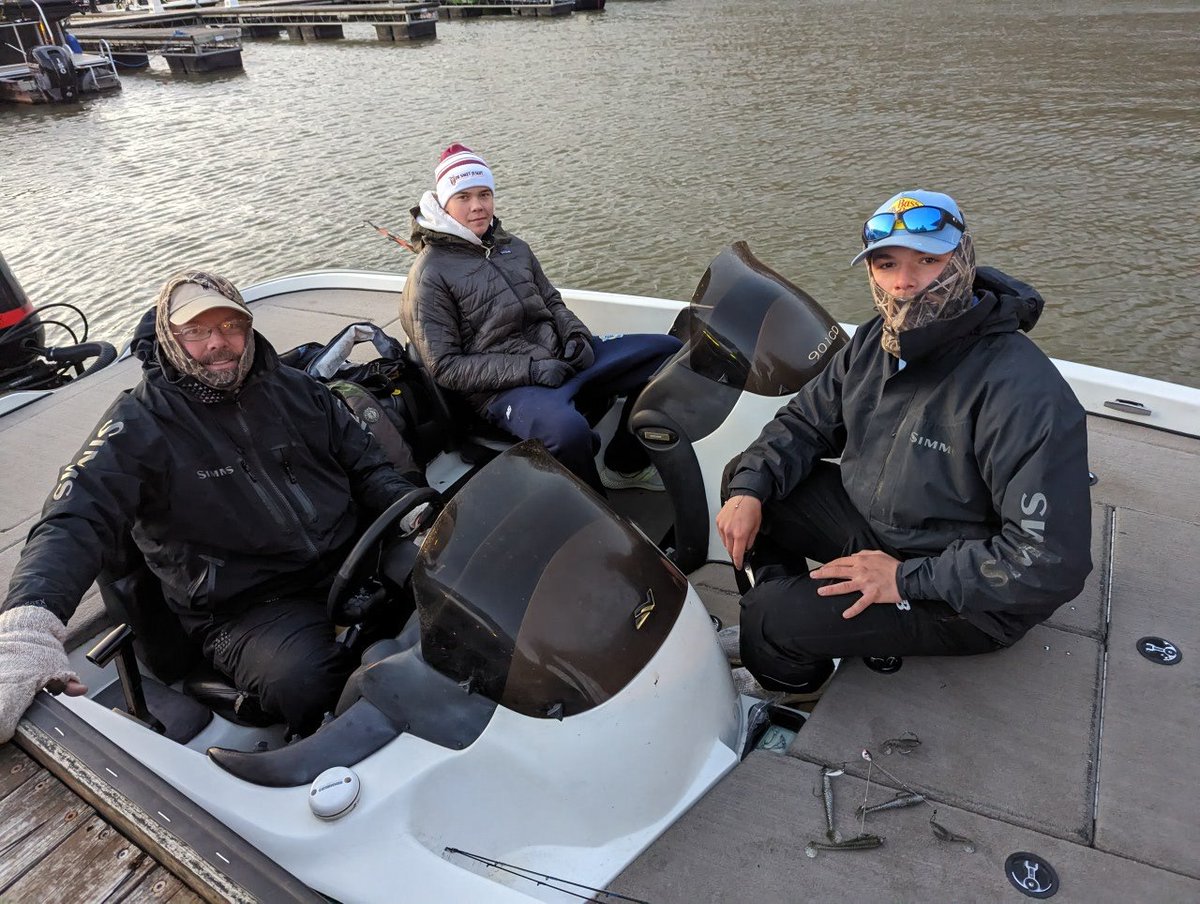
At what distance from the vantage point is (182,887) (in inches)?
63.0

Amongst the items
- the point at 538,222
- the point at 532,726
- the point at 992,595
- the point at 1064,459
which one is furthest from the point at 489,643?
the point at 538,222

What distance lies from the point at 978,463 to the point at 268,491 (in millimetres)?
1955

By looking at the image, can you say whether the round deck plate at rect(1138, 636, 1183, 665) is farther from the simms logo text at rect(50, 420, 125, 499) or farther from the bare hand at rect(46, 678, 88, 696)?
the simms logo text at rect(50, 420, 125, 499)

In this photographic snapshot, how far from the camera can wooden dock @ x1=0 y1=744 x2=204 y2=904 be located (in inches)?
63.1

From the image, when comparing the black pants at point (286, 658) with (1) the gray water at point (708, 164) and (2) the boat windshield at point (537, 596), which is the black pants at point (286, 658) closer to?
(2) the boat windshield at point (537, 596)

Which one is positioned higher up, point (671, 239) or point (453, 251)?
point (453, 251)

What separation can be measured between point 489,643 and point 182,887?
73 cm

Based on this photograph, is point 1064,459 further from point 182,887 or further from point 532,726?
point 182,887

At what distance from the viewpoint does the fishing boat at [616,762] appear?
5.71 ft

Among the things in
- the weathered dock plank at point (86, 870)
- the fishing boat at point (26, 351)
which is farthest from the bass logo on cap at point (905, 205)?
the fishing boat at point (26, 351)

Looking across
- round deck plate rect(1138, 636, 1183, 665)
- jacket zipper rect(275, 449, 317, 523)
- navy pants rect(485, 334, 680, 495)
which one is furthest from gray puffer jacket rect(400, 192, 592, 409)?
round deck plate rect(1138, 636, 1183, 665)

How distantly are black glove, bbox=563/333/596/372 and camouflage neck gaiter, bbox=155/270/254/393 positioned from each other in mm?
1551

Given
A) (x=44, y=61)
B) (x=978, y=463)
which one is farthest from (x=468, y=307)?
(x=44, y=61)

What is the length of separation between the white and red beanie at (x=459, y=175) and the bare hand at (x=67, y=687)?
2.38 metres
